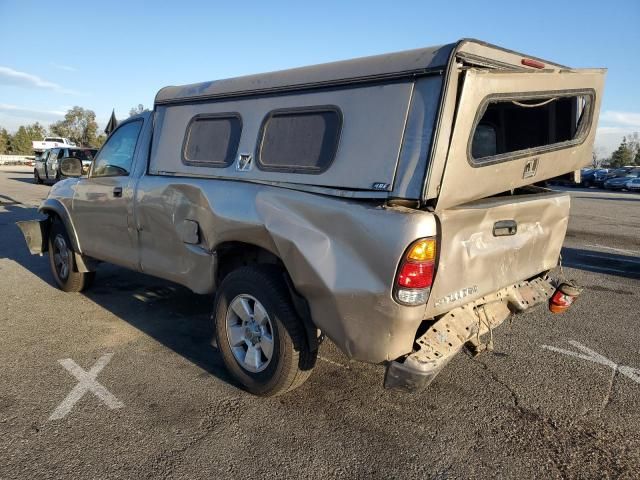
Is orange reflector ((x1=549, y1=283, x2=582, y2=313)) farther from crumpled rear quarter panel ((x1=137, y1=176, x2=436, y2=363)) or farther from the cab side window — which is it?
the cab side window

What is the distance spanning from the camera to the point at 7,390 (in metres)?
3.52

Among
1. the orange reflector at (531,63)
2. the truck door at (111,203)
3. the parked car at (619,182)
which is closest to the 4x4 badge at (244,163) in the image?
the truck door at (111,203)

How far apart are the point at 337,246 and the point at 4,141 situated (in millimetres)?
73072

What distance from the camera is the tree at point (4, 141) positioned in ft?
203

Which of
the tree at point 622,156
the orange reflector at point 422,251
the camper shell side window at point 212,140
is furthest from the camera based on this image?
the tree at point 622,156

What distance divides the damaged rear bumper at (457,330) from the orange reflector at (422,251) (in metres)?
0.51

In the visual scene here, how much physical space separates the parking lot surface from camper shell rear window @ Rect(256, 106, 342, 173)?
161cm

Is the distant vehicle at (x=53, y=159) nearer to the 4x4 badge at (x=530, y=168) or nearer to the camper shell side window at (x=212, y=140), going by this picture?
the camper shell side window at (x=212, y=140)

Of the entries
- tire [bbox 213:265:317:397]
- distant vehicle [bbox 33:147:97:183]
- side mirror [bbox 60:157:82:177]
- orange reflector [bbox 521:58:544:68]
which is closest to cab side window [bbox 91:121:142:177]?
side mirror [bbox 60:157:82:177]

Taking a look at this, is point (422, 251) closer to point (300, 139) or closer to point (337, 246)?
point (337, 246)

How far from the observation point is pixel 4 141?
6275 cm

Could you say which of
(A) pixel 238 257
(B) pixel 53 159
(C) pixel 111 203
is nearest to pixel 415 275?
(A) pixel 238 257

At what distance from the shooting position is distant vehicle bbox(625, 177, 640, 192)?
121 feet

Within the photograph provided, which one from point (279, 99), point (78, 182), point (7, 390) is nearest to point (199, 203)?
point (279, 99)
